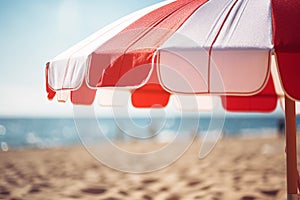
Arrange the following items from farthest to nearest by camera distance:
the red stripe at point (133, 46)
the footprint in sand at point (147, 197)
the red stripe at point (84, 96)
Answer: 1. the footprint in sand at point (147, 197)
2. the red stripe at point (84, 96)
3. the red stripe at point (133, 46)

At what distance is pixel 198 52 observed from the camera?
1.83 meters

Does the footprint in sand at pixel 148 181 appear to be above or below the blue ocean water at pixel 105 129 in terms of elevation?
above

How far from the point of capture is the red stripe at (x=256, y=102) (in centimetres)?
393

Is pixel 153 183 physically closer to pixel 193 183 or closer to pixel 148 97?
pixel 193 183

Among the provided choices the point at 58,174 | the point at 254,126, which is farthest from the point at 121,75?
the point at 254,126

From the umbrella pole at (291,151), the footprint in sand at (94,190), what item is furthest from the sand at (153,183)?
the umbrella pole at (291,151)

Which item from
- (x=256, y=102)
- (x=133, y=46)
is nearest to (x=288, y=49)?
(x=133, y=46)

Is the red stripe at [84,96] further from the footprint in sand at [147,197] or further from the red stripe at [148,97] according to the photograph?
the footprint in sand at [147,197]

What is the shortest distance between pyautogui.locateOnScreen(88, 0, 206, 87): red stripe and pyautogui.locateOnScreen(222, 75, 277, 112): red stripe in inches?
69.2

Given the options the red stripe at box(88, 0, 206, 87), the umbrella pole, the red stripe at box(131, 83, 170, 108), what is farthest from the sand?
the red stripe at box(88, 0, 206, 87)

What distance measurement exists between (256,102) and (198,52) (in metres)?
2.27

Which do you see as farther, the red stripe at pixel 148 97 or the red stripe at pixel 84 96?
the red stripe at pixel 148 97

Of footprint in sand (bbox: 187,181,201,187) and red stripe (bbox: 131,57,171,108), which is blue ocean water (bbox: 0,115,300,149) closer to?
footprint in sand (bbox: 187,181,201,187)

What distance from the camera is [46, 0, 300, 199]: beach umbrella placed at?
5.78 ft
